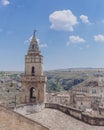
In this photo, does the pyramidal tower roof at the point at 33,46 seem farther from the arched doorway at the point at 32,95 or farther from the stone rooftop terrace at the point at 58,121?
the stone rooftop terrace at the point at 58,121

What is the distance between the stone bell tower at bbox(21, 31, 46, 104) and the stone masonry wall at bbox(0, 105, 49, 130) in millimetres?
15477

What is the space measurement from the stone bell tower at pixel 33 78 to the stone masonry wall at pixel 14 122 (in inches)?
609

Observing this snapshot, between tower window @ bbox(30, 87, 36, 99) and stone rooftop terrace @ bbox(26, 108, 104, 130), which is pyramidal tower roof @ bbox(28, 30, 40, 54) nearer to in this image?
tower window @ bbox(30, 87, 36, 99)

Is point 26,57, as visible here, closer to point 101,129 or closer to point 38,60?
point 38,60

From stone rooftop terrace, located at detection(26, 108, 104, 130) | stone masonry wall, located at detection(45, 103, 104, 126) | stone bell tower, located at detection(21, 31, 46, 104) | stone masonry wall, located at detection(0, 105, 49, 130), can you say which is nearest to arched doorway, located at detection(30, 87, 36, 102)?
stone bell tower, located at detection(21, 31, 46, 104)

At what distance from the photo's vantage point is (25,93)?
34688 millimetres

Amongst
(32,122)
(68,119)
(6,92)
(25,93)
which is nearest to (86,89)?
(6,92)

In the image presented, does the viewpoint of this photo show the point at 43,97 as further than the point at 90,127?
Yes

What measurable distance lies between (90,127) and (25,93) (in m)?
11.9

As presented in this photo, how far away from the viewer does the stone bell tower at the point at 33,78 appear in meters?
34.2

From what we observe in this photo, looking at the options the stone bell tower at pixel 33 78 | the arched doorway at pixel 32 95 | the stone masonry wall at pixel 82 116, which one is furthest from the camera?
the arched doorway at pixel 32 95

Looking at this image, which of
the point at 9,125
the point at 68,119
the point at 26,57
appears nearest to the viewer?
the point at 9,125

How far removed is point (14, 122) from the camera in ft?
59.5

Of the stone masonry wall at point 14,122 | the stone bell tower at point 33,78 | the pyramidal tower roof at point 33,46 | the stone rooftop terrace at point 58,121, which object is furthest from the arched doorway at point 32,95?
the stone masonry wall at point 14,122
